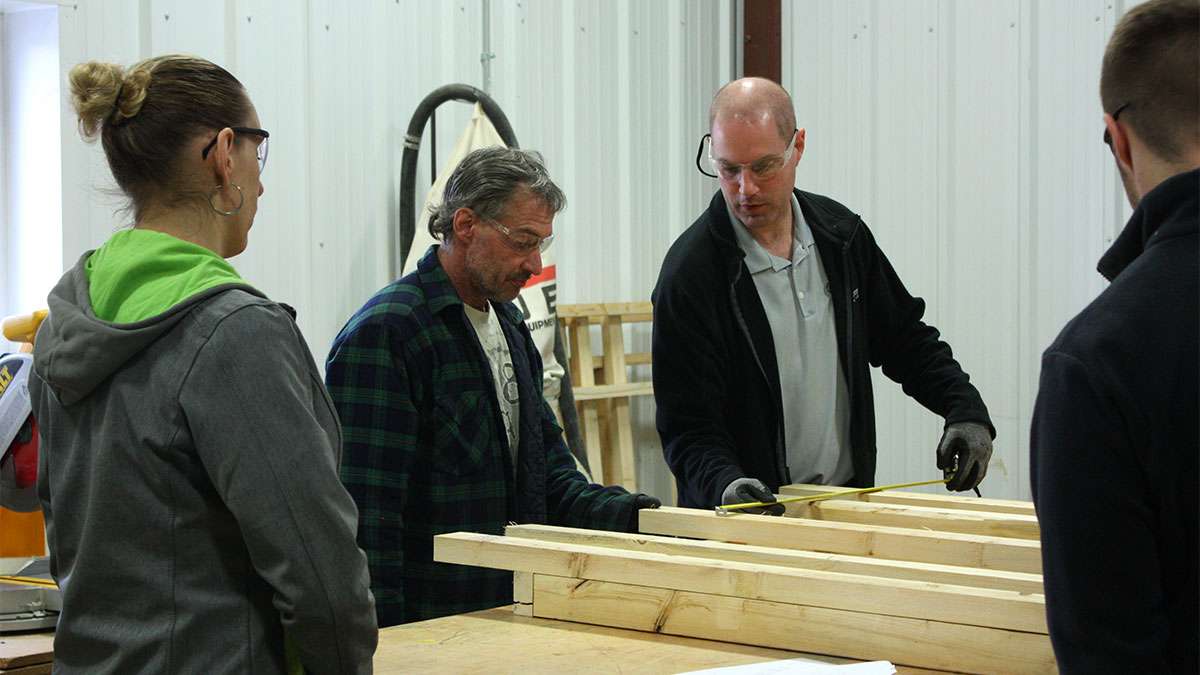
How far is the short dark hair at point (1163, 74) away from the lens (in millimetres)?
1354

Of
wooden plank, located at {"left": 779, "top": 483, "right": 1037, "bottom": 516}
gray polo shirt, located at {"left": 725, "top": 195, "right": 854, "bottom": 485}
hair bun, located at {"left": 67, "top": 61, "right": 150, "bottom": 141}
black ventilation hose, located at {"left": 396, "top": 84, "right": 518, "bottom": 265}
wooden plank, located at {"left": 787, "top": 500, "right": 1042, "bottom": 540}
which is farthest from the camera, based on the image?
black ventilation hose, located at {"left": 396, "top": 84, "right": 518, "bottom": 265}

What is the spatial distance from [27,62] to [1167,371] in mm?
3397

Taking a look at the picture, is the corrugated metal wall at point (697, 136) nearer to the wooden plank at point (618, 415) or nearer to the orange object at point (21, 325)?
the wooden plank at point (618, 415)

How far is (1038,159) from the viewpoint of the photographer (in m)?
5.16

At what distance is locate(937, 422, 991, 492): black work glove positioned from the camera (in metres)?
3.04

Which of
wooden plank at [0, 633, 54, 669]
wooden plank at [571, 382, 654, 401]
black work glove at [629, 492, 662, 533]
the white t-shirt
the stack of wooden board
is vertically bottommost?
wooden plank at [0, 633, 54, 669]

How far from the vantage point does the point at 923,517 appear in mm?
2664

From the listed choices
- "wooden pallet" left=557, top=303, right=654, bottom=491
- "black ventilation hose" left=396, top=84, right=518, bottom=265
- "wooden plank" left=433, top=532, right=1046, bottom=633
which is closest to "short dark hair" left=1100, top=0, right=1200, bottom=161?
"wooden plank" left=433, top=532, right=1046, bottom=633

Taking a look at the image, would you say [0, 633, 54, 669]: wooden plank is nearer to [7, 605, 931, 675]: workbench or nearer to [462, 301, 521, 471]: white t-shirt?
[7, 605, 931, 675]: workbench

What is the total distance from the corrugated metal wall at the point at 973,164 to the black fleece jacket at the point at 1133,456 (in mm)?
3786

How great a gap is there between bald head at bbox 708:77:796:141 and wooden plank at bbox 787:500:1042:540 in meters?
0.97

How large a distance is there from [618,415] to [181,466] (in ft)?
13.0

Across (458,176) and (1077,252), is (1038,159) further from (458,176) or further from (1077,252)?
(458,176)

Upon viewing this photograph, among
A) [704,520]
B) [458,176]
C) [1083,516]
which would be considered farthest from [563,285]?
[1083,516]
